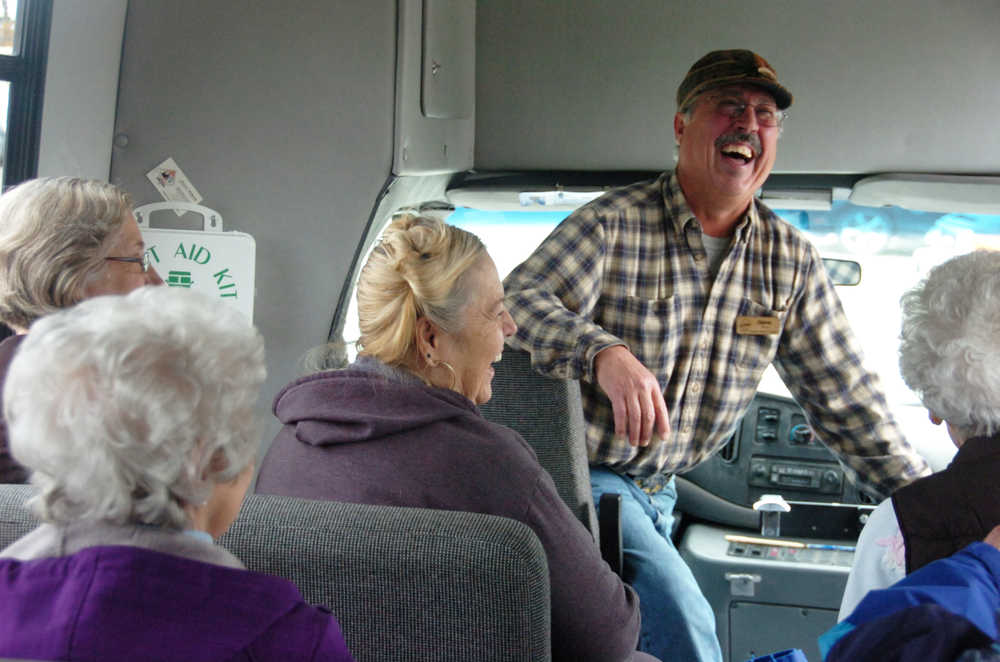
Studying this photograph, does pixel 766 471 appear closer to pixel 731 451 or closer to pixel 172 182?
pixel 731 451

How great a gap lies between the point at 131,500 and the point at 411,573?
1.39ft

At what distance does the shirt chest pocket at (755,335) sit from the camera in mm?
2881

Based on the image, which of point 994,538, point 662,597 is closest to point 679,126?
point 662,597

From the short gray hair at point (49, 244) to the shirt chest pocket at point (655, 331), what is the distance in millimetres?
1387

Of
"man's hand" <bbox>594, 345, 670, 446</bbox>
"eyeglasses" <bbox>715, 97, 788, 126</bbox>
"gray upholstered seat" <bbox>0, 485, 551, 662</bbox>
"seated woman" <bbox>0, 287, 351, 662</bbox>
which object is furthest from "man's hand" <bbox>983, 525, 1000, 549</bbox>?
"eyeglasses" <bbox>715, 97, 788, 126</bbox>

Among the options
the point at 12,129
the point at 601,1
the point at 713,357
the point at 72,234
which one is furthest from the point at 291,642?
the point at 601,1

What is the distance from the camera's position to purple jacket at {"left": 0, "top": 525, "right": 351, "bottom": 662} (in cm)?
103

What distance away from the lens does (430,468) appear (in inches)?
69.3

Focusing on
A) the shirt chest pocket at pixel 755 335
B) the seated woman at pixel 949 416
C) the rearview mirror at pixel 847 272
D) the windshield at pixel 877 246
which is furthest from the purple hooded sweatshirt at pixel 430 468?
the rearview mirror at pixel 847 272

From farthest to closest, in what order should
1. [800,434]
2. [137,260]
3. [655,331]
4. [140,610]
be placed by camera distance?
[800,434] → [655,331] → [137,260] → [140,610]

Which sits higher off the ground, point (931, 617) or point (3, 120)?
point (3, 120)

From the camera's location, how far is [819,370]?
287 cm

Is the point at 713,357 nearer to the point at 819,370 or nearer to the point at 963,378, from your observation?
the point at 819,370

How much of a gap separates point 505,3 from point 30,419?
116 inches
